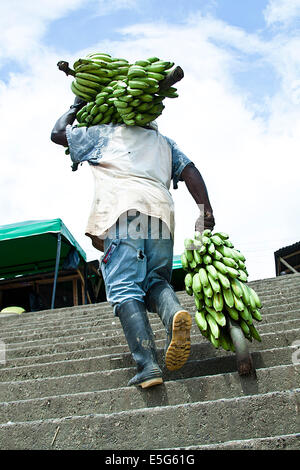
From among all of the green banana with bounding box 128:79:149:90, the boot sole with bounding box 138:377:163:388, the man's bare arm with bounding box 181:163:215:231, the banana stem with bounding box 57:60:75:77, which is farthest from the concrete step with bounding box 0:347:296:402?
the banana stem with bounding box 57:60:75:77

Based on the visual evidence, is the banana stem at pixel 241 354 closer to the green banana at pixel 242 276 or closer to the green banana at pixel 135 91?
the green banana at pixel 242 276

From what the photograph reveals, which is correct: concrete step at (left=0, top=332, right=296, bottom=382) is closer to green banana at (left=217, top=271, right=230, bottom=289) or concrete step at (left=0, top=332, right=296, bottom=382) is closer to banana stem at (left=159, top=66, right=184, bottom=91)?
green banana at (left=217, top=271, right=230, bottom=289)

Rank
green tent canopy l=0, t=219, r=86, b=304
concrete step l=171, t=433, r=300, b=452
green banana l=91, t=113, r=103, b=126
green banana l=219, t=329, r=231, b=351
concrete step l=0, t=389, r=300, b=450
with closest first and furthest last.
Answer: concrete step l=171, t=433, r=300, b=452, concrete step l=0, t=389, r=300, b=450, green banana l=219, t=329, r=231, b=351, green banana l=91, t=113, r=103, b=126, green tent canopy l=0, t=219, r=86, b=304

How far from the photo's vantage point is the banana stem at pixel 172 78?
9.50 feet

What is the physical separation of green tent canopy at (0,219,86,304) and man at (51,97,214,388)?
19.0 ft

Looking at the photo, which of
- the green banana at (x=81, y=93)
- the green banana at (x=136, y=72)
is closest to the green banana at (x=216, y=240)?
the green banana at (x=136, y=72)

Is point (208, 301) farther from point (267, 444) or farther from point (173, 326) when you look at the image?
point (267, 444)

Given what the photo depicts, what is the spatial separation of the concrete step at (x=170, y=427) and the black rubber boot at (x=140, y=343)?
13.6 inches

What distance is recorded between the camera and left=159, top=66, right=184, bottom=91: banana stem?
290cm

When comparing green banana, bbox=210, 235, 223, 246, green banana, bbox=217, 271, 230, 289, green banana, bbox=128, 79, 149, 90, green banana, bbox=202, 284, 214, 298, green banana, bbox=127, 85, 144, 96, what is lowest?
green banana, bbox=202, 284, 214, 298

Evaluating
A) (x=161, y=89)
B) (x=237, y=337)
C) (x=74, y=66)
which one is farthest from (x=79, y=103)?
(x=237, y=337)

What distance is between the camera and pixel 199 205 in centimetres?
321
